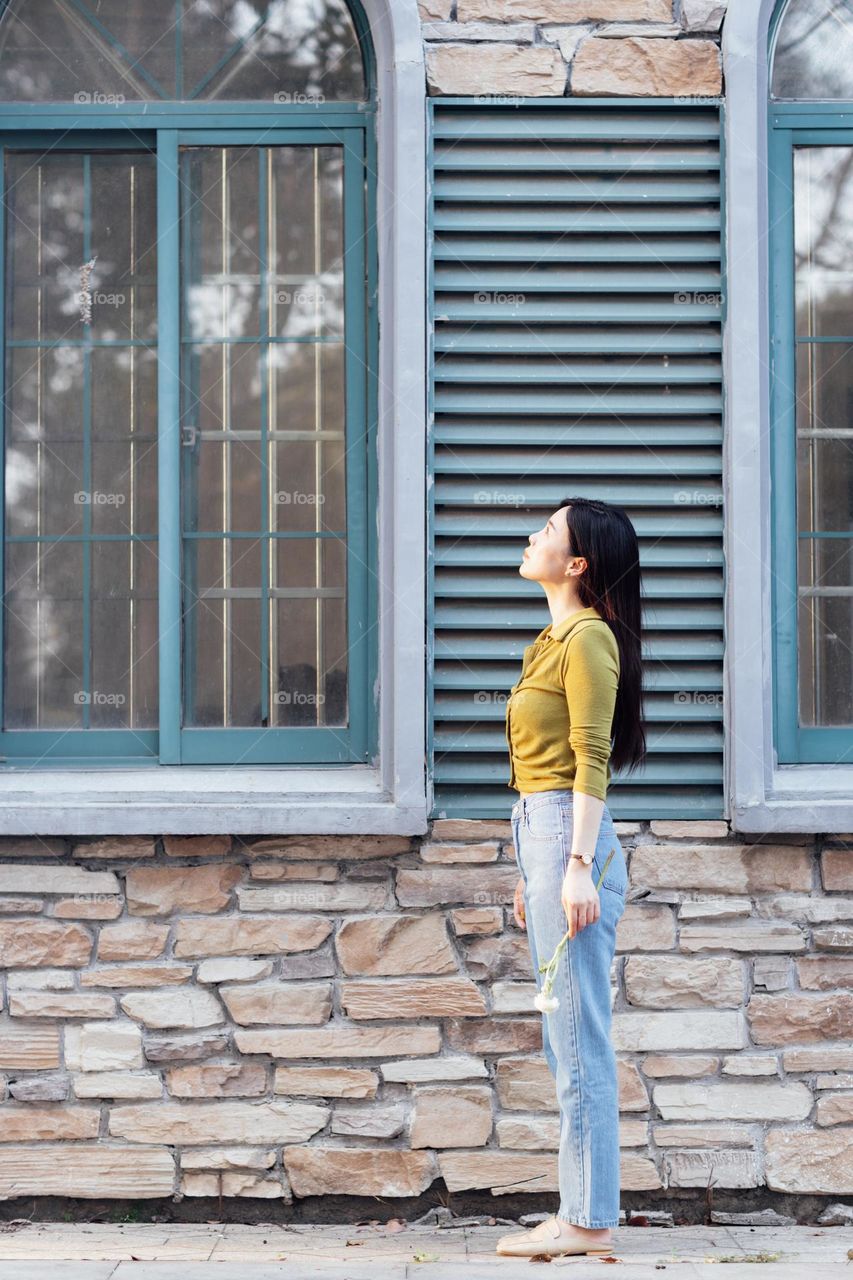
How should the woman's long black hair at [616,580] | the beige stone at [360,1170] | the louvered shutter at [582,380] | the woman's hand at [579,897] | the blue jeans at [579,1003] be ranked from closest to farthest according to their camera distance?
the woman's hand at [579,897]
the blue jeans at [579,1003]
the woman's long black hair at [616,580]
the beige stone at [360,1170]
the louvered shutter at [582,380]

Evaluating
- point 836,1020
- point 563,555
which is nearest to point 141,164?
point 563,555

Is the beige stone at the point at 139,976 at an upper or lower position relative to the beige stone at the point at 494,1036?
upper

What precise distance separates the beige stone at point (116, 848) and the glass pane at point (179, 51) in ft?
7.98

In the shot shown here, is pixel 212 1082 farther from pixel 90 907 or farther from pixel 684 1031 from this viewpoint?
pixel 684 1031

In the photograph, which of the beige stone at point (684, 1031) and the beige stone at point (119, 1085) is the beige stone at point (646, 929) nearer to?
the beige stone at point (684, 1031)

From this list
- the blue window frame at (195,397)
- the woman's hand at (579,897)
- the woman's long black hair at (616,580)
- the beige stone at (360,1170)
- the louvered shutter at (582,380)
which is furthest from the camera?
the blue window frame at (195,397)

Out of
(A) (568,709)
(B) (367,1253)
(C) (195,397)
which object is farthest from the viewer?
(C) (195,397)

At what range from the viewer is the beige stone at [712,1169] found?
385 cm

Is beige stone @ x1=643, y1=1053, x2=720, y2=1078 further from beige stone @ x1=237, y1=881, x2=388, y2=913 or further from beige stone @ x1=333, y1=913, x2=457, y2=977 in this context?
beige stone @ x1=237, y1=881, x2=388, y2=913

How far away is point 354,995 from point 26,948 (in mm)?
1028

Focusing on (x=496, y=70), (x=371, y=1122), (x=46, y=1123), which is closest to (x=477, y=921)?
(x=371, y=1122)

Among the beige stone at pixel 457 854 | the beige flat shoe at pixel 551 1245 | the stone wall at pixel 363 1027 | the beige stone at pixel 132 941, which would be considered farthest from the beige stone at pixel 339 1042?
the beige flat shoe at pixel 551 1245

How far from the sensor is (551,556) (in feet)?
10.5

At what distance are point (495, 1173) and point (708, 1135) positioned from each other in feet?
2.19
